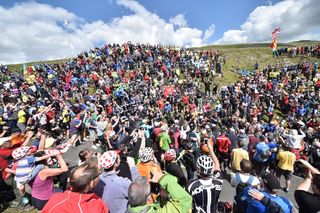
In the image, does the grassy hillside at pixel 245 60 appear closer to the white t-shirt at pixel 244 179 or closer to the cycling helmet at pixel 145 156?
the white t-shirt at pixel 244 179

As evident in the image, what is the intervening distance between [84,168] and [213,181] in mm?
2007

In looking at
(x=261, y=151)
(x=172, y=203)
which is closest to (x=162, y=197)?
(x=172, y=203)

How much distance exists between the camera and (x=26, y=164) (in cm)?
447

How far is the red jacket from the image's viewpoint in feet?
8.20

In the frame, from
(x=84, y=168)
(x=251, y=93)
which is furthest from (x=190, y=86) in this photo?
(x=84, y=168)

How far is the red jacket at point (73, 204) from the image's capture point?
8.20 ft

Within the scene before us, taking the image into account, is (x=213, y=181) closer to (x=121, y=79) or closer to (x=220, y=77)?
(x=121, y=79)

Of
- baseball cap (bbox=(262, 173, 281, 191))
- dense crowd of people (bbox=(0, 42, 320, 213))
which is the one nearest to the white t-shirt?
dense crowd of people (bbox=(0, 42, 320, 213))

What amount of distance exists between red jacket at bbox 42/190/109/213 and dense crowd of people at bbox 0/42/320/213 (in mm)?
11

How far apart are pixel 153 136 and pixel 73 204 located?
8503 mm

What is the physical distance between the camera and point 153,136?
36.1 feet

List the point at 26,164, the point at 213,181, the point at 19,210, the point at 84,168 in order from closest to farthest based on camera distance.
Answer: the point at 84,168, the point at 213,181, the point at 26,164, the point at 19,210

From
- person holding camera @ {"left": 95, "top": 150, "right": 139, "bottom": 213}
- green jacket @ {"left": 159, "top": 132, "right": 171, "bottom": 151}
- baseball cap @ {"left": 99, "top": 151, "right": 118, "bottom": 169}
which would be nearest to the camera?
person holding camera @ {"left": 95, "top": 150, "right": 139, "bottom": 213}

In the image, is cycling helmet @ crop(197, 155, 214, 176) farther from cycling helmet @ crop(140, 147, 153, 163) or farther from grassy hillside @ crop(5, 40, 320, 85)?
grassy hillside @ crop(5, 40, 320, 85)
